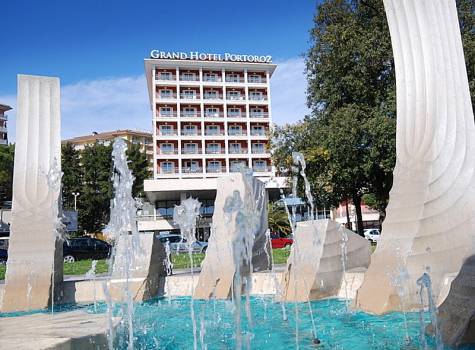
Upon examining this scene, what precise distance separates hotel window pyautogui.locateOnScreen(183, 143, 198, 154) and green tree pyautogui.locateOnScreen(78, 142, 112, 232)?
12.5 m

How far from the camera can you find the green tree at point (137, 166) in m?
43.9

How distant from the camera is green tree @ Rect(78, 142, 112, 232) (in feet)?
133

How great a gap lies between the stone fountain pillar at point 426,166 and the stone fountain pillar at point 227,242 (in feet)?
9.81

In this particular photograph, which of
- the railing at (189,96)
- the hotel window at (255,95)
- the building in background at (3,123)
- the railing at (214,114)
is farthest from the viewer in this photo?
the building in background at (3,123)

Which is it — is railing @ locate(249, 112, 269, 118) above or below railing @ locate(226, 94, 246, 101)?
below

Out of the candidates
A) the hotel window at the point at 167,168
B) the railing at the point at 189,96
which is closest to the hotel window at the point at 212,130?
the railing at the point at 189,96

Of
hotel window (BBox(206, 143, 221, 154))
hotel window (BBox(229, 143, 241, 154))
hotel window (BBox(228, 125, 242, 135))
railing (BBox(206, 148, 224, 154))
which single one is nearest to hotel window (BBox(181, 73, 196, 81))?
hotel window (BBox(228, 125, 242, 135))

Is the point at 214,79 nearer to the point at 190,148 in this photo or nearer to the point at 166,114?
the point at 166,114

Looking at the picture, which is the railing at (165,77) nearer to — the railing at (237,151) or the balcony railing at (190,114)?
the balcony railing at (190,114)

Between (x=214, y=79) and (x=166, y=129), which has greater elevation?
(x=214, y=79)

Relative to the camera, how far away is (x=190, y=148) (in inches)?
2120

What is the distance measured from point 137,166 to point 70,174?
6102 mm

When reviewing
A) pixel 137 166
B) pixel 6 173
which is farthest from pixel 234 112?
pixel 6 173

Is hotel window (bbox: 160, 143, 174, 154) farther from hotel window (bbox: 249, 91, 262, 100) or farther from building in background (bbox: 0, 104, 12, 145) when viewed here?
building in background (bbox: 0, 104, 12, 145)
